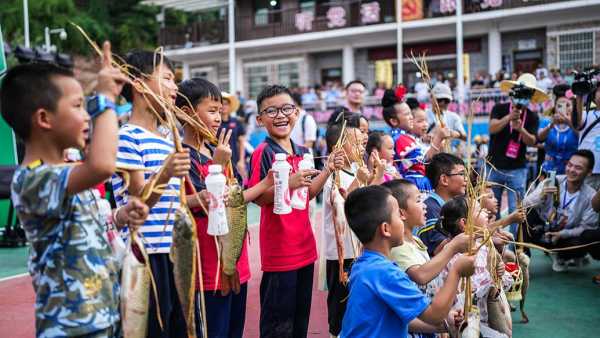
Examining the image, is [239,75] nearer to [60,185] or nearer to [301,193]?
[301,193]

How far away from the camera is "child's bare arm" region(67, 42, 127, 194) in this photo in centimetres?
192

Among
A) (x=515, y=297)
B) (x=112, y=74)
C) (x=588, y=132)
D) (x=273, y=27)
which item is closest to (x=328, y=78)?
(x=273, y=27)

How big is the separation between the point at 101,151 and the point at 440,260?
58.3 inches

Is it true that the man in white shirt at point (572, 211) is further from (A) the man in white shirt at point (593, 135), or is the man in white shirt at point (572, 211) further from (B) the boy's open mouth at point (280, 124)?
(B) the boy's open mouth at point (280, 124)

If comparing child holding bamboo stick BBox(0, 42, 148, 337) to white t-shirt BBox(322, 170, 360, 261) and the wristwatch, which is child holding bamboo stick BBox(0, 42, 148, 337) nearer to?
the wristwatch

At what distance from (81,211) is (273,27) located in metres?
23.8

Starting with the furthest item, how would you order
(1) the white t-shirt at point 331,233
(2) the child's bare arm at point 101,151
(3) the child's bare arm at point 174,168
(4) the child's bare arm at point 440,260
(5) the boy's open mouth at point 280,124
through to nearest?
(1) the white t-shirt at point 331,233
(5) the boy's open mouth at point 280,124
(4) the child's bare arm at point 440,260
(3) the child's bare arm at point 174,168
(2) the child's bare arm at point 101,151

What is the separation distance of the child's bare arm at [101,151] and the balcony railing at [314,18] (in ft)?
64.7

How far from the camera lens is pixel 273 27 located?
25.2 meters

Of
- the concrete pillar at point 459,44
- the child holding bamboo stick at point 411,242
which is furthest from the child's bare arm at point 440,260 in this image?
the concrete pillar at point 459,44

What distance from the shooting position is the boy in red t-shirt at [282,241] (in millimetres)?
3385

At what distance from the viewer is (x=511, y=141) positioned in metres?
6.76

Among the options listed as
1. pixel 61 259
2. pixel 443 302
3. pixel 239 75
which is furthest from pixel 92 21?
pixel 443 302

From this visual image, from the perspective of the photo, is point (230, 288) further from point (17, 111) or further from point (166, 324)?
point (17, 111)
